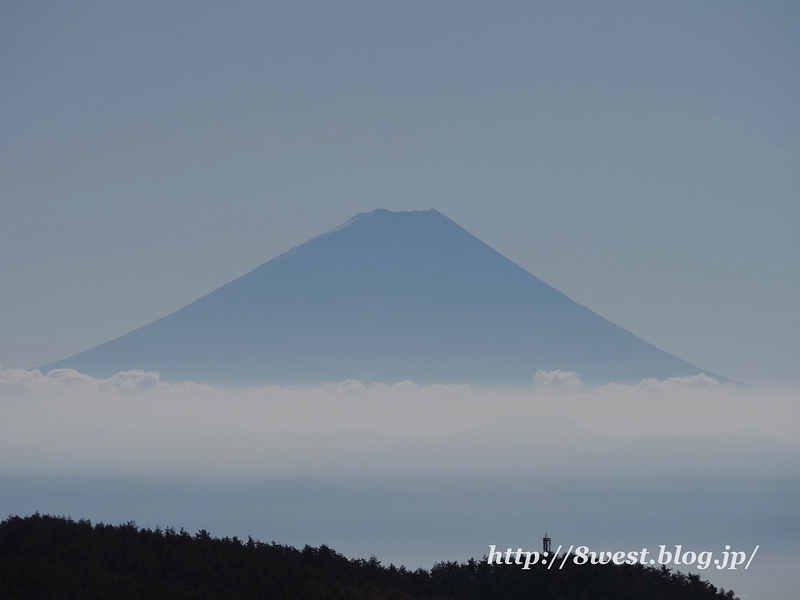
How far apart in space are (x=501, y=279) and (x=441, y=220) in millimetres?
17616

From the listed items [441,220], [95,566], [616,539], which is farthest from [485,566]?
[441,220]

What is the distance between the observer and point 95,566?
19.8m

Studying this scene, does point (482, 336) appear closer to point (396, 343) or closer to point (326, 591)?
point (396, 343)

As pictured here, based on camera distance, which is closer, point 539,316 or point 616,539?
point 616,539

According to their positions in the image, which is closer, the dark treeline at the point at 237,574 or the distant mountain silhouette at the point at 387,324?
the dark treeline at the point at 237,574

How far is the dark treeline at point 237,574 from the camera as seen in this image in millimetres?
19328

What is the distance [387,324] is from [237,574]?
169 metres

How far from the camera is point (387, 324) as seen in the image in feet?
622

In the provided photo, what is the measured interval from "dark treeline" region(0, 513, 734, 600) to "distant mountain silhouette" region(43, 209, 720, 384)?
159 m

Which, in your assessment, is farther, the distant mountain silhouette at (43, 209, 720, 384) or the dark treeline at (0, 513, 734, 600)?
the distant mountain silhouette at (43, 209, 720, 384)

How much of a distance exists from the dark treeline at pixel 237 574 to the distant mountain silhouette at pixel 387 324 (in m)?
159

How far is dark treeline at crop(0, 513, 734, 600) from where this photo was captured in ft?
63.4

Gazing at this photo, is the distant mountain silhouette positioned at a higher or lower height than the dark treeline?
higher

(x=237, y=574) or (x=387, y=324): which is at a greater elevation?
(x=387, y=324)
